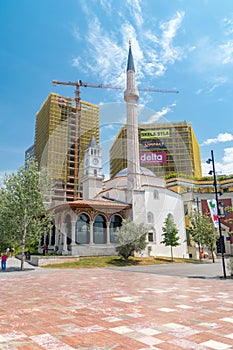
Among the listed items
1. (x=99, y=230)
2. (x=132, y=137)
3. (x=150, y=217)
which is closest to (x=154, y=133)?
(x=132, y=137)

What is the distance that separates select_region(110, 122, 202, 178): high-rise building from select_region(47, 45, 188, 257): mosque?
20.1 m

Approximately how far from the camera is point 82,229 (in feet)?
87.5

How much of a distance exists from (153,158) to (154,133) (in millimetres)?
7181

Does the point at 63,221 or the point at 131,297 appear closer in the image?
the point at 131,297

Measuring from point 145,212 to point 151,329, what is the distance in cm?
2626

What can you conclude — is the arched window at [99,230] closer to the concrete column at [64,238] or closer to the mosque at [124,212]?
the mosque at [124,212]

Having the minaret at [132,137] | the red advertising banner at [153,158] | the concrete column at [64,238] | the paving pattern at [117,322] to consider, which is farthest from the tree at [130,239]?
the red advertising banner at [153,158]

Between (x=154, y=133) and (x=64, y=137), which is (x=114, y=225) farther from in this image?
(x=64, y=137)

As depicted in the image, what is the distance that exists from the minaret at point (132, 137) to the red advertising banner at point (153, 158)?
23249 millimetres

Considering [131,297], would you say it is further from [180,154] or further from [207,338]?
[180,154]

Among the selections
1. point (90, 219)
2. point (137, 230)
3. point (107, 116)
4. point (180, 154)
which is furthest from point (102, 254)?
point (180, 154)

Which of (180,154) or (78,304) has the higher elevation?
(180,154)

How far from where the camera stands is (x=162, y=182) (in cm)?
3647

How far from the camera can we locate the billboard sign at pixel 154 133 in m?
59.5
